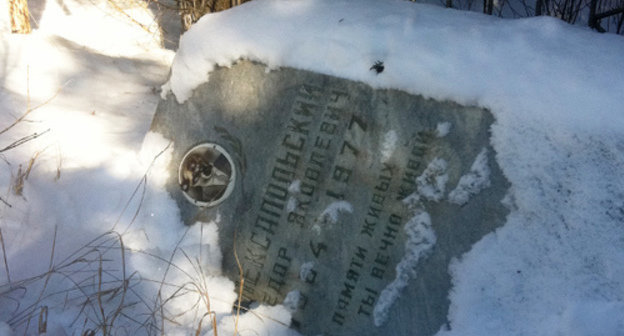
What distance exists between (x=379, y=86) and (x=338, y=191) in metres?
0.34

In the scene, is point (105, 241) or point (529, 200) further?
point (105, 241)

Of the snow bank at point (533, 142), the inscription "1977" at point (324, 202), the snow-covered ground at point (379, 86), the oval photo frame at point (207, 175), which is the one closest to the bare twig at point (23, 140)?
the snow-covered ground at point (379, 86)

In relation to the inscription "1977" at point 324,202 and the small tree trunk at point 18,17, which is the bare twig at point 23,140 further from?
the small tree trunk at point 18,17

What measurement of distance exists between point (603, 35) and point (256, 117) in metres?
1.09

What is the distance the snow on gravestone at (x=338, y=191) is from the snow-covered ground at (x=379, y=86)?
5 centimetres

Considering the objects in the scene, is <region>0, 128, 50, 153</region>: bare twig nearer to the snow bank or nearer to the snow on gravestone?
the snow on gravestone

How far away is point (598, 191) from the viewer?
1.29 meters

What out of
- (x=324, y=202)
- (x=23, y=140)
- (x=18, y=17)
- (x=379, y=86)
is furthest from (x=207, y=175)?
(x=18, y=17)

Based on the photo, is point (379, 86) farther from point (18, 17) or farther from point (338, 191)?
point (18, 17)

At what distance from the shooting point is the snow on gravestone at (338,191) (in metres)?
1.44

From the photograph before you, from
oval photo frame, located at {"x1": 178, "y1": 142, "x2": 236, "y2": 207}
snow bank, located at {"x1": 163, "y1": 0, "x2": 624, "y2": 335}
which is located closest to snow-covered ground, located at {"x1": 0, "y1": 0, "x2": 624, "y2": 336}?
snow bank, located at {"x1": 163, "y1": 0, "x2": 624, "y2": 335}

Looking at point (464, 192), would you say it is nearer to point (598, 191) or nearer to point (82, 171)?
point (598, 191)

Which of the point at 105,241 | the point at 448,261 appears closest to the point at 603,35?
the point at 448,261

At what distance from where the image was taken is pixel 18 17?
9.92 ft
